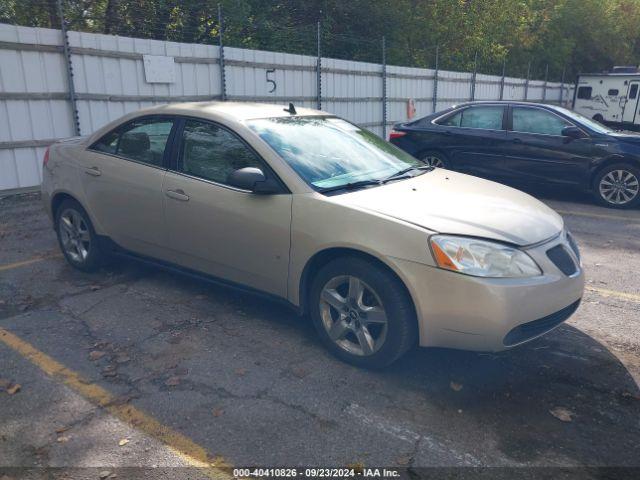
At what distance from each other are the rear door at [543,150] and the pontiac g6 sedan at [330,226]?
484cm

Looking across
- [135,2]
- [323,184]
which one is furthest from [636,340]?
[135,2]

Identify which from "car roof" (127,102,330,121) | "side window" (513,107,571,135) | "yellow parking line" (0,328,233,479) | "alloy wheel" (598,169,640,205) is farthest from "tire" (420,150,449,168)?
"yellow parking line" (0,328,233,479)

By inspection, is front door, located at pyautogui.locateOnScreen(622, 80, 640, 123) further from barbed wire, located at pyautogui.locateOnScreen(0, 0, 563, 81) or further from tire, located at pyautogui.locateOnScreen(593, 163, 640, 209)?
tire, located at pyautogui.locateOnScreen(593, 163, 640, 209)

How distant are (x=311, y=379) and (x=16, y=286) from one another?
306 centimetres

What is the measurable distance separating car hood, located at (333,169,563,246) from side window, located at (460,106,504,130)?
5.48 metres

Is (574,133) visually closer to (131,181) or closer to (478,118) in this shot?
(478,118)

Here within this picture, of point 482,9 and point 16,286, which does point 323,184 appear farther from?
point 482,9

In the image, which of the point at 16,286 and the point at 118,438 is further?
the point at 16,286

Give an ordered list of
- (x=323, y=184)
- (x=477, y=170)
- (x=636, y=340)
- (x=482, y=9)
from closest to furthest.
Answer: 1. (x=323, y=184)
2. (x=636, y=340)
3. (x=477, y=170)
4. (x=482, y=9)

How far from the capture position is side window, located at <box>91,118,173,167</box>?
4.53 m

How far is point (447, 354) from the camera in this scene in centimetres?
385

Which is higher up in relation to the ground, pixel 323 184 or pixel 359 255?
pixel 323 184

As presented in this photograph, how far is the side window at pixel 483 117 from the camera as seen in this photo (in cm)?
928

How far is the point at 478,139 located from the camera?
9.33m
